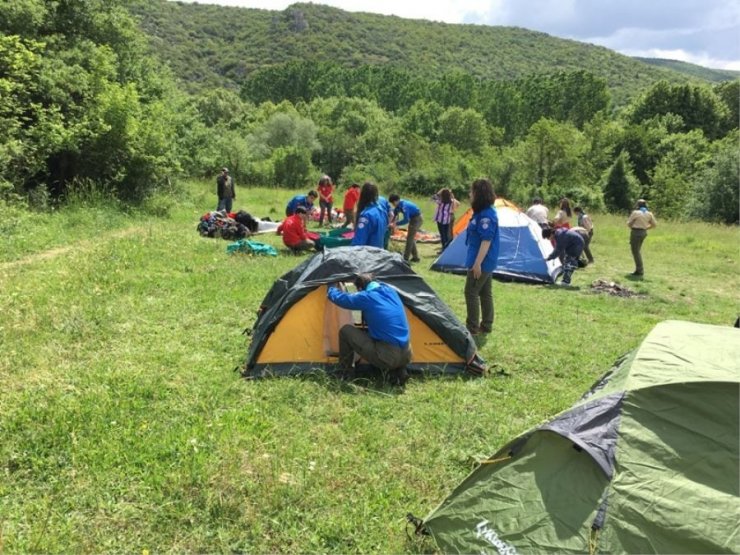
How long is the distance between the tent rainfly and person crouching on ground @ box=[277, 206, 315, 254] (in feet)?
19.4

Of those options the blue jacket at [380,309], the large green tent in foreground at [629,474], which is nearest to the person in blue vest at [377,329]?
the blue jacket at [380,309]

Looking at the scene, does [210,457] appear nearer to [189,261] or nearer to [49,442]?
[49,442]

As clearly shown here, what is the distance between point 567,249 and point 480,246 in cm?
514

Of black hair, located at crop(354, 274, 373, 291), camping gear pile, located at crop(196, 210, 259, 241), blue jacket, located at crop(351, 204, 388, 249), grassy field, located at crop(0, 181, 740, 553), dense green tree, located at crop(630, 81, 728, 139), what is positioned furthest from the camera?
dense green tree, located at crop(630, 81, 728, 139)

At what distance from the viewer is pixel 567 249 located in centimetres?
1115

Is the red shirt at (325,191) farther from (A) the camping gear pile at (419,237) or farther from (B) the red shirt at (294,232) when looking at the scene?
(B) the red shirt at (294,232)

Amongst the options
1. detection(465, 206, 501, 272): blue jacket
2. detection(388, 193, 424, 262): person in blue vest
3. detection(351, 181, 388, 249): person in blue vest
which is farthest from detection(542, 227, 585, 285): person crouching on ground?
detection(351, 181, 388, 249): person in blue vest

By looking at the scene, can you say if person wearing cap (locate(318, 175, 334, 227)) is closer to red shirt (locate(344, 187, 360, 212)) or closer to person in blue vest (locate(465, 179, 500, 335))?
red shirt (locate(344, 187, 360, 212))

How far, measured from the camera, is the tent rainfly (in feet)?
18.0

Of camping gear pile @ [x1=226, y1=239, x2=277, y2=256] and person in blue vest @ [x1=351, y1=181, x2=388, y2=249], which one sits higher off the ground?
person in blue vest @ [x1=351, y1=181, x2=388, y2=249]

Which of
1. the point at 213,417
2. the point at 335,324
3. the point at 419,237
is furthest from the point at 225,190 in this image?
the point at 213,417

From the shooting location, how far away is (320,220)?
667 inches

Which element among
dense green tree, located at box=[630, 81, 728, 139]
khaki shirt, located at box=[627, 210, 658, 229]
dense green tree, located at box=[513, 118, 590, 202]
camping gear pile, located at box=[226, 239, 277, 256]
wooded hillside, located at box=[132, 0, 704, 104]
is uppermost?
wooded hillside, located at box=[132, 0, 704, 104]

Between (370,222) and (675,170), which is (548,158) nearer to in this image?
(675,170)
